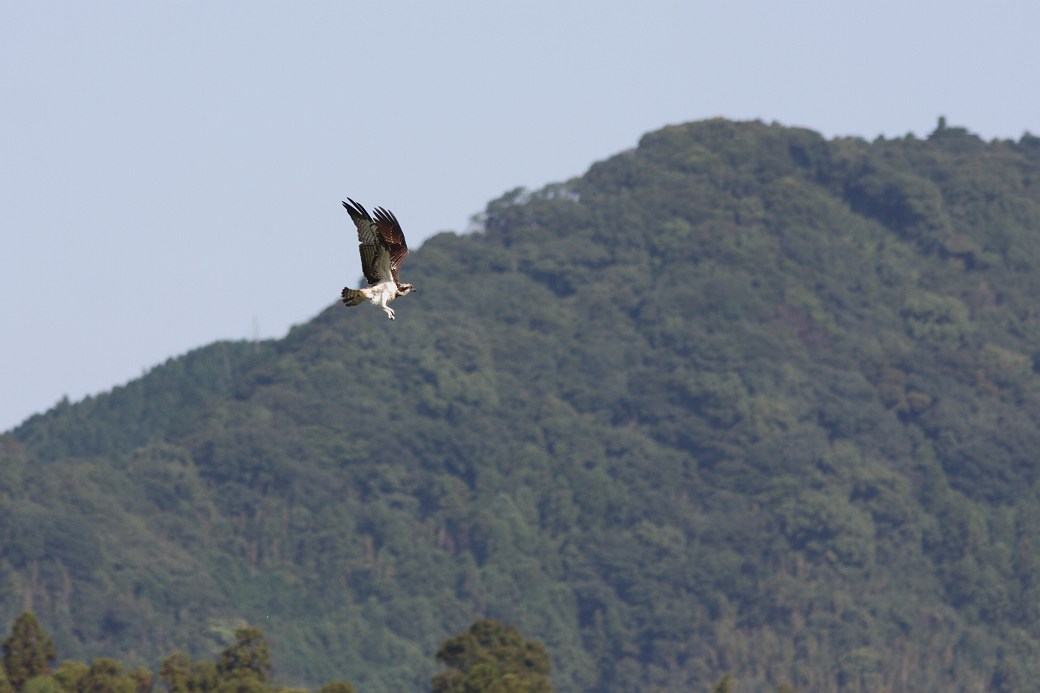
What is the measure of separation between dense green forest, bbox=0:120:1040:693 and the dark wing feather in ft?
327

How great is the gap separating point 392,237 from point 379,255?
0.34m

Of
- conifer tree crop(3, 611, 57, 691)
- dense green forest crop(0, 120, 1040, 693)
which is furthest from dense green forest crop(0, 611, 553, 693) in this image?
dense green forest crop(0, 120, 1040, 693)

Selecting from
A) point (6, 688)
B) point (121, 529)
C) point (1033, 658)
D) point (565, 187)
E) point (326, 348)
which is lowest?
point (1033, 658)

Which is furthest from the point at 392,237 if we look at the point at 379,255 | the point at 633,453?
the point at 633,453

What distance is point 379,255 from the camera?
25469mm

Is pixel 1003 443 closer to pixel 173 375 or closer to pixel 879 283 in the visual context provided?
pixel 879 283

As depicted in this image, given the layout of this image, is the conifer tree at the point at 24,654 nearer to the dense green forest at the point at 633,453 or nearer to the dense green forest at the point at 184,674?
the dense green forest at the point at 184,674

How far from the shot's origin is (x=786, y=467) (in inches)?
6142

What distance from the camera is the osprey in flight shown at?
25109mm

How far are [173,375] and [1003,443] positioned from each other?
6403cm

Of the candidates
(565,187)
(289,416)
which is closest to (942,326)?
(565,187)

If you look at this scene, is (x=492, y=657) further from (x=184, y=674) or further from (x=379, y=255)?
(x=379, y=255)

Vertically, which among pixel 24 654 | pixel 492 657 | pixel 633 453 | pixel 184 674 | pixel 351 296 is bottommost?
pixel 492 657

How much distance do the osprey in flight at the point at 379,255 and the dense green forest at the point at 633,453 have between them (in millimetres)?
99500
